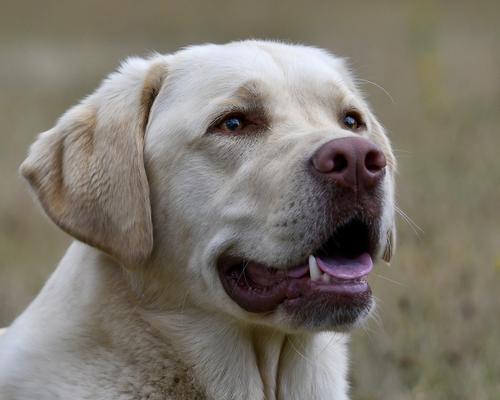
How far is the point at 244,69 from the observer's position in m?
4.07

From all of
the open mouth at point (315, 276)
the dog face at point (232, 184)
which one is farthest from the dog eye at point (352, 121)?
the open mouth at point (315, 276)

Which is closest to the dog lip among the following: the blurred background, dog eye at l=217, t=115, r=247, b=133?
dog eye at l=217, t=115, r=247, b=133

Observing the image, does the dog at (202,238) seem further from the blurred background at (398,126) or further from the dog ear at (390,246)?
the blurred background at (398,126)

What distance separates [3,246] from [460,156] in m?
4.03

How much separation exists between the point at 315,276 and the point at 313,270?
2cm

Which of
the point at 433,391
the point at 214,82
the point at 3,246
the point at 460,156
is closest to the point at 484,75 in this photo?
the point at 460,156

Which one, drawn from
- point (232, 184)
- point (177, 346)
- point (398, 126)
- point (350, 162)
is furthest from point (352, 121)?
point (398, 126)

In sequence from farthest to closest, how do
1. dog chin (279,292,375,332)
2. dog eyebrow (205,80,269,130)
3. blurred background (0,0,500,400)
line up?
blurred background (0,0,500,400) → dog eyebrow (205,80,269,130) → dog chin (279,292,375,332)

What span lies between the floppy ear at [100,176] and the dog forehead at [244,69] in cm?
22

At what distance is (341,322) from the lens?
12.0 feet

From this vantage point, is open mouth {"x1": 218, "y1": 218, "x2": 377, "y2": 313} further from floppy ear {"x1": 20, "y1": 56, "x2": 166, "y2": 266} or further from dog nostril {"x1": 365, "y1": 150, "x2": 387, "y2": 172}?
floppy ear {"x1": 20, "y1": 56, "x2": 166, "y2": 266}

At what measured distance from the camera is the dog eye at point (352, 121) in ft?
13.9

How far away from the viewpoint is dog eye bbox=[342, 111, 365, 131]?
4.23 meters

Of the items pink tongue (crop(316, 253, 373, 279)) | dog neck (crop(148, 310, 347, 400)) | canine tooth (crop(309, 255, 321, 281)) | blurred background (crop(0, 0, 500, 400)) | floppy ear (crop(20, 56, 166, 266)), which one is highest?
floppy ear (crop(20, 56, 166, 266))
